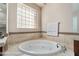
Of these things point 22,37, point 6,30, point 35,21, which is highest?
point 35,21

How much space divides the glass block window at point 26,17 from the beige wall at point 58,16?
176 mm

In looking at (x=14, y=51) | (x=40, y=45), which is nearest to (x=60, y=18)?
(x=40, y=45)

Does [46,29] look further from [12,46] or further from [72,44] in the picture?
[12,46]

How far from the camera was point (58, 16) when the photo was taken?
1485mm

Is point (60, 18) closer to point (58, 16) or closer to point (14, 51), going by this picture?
point (58, 16)

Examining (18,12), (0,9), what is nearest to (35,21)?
(18,12)

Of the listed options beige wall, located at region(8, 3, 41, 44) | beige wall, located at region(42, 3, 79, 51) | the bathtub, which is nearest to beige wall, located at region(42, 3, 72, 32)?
beige wall, located at region(42, 3, 79, 51)

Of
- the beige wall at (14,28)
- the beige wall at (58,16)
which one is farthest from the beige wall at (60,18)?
the beige wall at (14,28)

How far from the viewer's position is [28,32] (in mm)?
1432

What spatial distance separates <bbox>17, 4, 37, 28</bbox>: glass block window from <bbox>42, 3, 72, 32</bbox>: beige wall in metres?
0.18

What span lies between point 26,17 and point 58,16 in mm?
564

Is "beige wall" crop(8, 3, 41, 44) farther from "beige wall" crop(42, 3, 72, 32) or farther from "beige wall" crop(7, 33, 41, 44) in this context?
"beige wall" crop(42, 3, 72, 32)

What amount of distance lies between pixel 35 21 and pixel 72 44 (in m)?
0.73

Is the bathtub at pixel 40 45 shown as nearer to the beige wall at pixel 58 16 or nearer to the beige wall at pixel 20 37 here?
the beige wall at pixel 20 37
